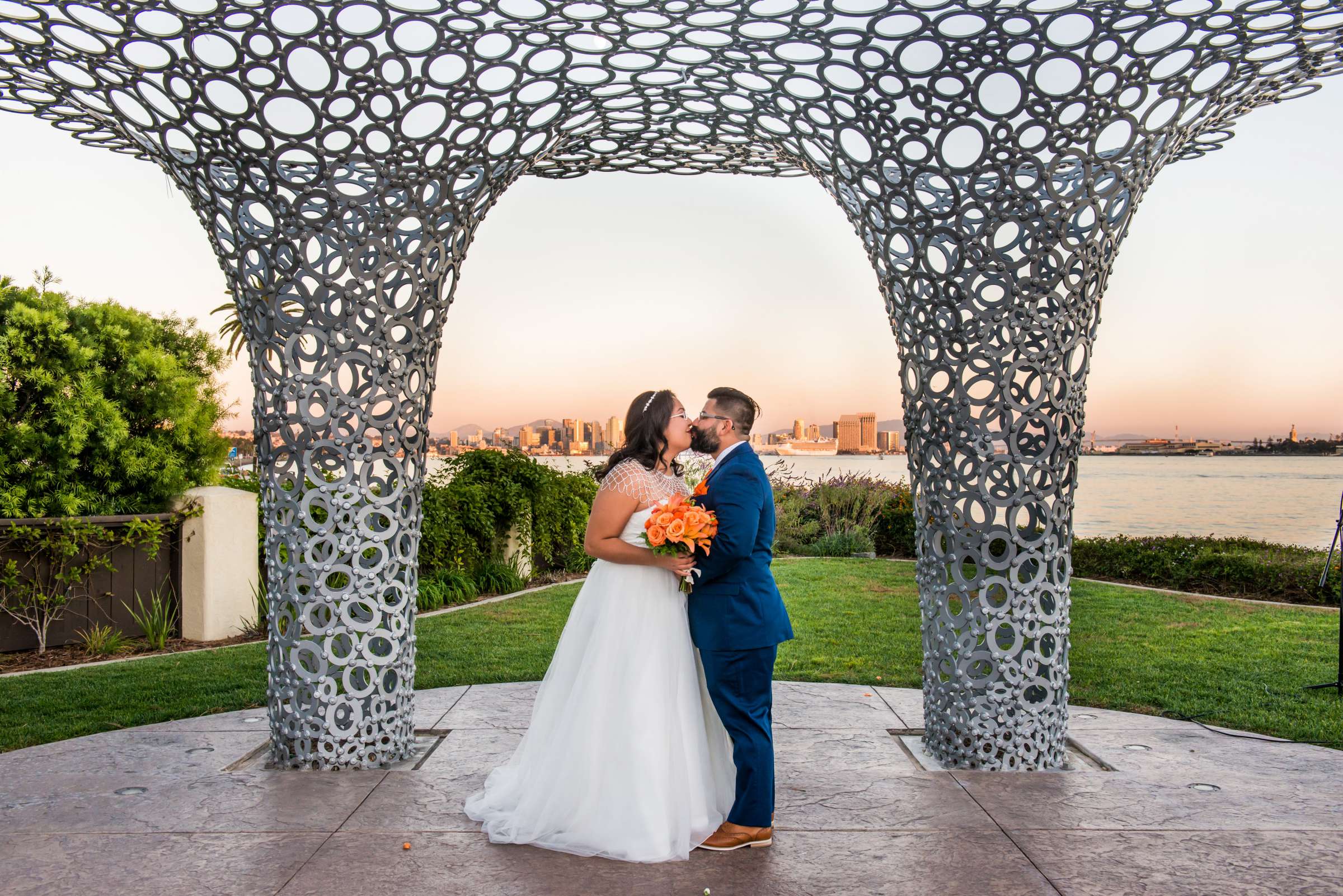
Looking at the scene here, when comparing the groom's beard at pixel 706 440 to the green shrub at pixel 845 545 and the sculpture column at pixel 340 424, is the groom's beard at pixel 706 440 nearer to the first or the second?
the sculpture column at pixel 340 424

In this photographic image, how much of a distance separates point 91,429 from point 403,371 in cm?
529

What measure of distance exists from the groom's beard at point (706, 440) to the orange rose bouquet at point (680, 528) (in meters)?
0.30

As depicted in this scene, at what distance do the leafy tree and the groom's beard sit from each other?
21.6 ft

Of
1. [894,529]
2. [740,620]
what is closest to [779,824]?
[740,620]

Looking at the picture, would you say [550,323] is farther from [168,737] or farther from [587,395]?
[168,737]

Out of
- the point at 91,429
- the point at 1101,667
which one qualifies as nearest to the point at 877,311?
the point at 1101,667

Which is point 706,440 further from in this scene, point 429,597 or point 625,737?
point 429,597

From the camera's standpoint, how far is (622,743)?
148 inches

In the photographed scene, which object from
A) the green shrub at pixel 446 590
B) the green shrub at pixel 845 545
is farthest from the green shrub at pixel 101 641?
the green shrub at pixel 845 545

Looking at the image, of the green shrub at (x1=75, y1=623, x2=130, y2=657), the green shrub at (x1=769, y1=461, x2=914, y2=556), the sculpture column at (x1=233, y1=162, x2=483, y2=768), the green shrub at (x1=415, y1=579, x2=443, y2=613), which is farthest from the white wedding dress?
the green shrub at (x1=769, y1=461, x2=914, y2=556)

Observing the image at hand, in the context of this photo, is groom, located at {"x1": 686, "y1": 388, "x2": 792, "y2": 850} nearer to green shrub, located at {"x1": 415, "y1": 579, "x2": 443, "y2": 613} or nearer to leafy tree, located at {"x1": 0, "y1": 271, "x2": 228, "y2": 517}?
leafy tree, located at {"x1": 0, "y1": 271, "x2": 228, "y2": 517}

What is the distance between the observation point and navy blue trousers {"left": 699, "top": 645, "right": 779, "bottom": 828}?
12.3 feet

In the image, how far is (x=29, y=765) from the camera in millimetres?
4812

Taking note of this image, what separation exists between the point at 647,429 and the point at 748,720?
4.03 feet
